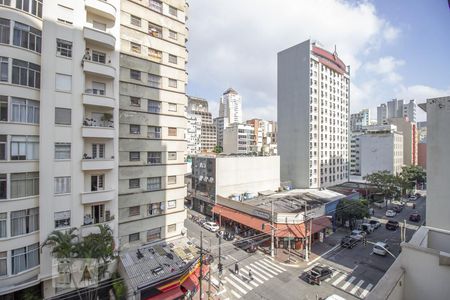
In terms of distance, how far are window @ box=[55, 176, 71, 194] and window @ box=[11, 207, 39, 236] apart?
180 cm

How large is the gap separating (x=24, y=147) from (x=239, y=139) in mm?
94424

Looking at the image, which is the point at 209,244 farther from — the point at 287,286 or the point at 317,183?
the point at 317,183

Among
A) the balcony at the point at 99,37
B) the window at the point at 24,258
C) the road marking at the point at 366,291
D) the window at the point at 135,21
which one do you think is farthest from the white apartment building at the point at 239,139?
the window at the point at 24,258

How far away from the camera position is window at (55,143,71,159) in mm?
17609

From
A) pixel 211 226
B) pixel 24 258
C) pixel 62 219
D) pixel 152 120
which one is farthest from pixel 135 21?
pixel 211 226

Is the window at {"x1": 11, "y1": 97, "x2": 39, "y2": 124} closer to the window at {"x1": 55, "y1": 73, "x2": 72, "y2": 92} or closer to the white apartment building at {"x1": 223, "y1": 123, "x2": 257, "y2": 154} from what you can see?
the window at {"x1": 55, "y1": 73, "x2": 72, "y2": 92}

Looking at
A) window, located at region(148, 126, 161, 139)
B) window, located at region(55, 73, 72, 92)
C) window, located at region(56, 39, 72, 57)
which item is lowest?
window, located at region(148, 126, 161, 139)

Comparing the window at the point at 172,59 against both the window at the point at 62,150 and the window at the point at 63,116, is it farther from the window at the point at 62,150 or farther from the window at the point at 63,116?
the window at the point at 62,150

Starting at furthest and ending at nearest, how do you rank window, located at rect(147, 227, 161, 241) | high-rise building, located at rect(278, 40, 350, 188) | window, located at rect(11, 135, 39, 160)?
high-rise building, located at rect(278, 40, 350, 188), window, located at rect(147, 227, 161, 241), window, located at rect(11, 135, 39, 160)

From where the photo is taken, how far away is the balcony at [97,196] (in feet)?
60.7

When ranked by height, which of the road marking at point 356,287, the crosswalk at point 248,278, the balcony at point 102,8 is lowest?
the crosswalk at point 248,278

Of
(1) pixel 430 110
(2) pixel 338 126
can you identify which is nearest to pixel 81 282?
(1) pixel 430 110

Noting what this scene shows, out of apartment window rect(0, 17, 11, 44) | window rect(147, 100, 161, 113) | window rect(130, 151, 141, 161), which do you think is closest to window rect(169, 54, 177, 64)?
window rect(147, 100, 161, 113)

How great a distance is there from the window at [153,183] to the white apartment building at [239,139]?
273ft
